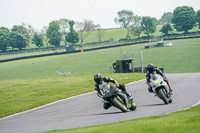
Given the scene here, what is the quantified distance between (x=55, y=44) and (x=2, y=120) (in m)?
141

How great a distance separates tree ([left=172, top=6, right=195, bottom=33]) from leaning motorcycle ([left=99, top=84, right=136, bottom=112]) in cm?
13877

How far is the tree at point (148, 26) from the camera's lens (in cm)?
16325

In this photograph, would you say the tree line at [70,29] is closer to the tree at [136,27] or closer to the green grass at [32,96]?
the tree at [136,27]

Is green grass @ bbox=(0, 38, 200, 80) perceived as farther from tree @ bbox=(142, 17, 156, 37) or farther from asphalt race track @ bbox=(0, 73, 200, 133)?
tree @ bbox=(142, 17, 156, 37)

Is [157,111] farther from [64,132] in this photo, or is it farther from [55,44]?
[55,44]

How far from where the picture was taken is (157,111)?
1259cm

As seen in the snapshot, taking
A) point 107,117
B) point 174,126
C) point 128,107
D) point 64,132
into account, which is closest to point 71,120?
point 107,117

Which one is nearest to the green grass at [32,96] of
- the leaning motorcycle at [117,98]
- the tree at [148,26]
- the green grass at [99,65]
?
the leaning motorcycle at [117,98]

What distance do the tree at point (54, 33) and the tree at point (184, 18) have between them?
165 ft

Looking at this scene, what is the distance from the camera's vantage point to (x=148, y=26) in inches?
6452

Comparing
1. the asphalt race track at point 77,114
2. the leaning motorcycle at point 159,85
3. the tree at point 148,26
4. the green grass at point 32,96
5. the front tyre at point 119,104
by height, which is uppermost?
the tree at point 148,26

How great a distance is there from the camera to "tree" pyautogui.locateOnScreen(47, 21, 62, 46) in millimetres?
155163

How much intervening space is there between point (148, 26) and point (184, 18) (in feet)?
59.1

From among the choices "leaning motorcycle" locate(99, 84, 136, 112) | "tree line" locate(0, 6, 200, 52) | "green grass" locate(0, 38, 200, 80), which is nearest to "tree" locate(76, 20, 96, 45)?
"tree line" locate(0, 6, 200, 52)
